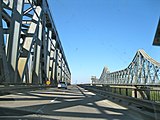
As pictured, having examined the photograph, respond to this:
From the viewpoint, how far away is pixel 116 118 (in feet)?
37.2

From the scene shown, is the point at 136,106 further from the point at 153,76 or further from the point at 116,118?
the point at 153,76

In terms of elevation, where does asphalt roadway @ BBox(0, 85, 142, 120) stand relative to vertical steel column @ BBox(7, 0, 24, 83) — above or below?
below

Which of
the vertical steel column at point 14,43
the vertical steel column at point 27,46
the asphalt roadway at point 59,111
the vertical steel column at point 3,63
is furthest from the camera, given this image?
the vertical steel column at point 27,46

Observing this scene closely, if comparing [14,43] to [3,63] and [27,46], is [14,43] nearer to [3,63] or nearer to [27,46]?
[3,63]

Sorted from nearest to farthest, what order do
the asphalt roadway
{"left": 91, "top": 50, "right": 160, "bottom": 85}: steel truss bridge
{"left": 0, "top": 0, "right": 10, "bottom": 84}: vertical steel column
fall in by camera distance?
the asphalt roadway < {"left": 0, "top": 0, "right": 10, "bottom": 84}: vertical steel column < {"left": 91, "top": 50, "right": 160, "bottom": 85}: steel truss bridge

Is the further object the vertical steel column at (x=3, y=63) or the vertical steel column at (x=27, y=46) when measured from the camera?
the vertical steel column at (x=27, y=46)

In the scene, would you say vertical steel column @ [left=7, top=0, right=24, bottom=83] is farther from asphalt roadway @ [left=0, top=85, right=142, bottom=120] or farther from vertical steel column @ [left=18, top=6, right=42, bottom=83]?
vertical steel column @ [left=18, top=6, right=42, bottom=83]

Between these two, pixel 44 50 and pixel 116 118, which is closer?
pixel 116 118

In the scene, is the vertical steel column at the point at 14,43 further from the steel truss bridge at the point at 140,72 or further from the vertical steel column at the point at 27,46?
the steel truss bridge at the point at 140,72

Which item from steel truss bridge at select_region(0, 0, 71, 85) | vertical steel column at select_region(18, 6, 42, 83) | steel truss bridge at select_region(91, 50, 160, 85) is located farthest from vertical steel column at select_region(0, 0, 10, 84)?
steel truss bridge at select_region(91, 50, 160, 85)

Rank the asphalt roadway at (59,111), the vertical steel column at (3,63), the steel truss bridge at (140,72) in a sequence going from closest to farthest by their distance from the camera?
the asphalt roadway at (59,111) → the vertical steel column at (3,63) → the steel truss bridge at (140,72)

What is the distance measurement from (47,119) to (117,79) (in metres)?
100

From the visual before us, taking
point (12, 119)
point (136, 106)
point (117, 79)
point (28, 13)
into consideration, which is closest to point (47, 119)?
point (12, 119)

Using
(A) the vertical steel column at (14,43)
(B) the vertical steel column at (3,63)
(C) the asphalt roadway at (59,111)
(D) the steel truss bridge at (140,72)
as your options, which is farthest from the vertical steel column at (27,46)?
(D) the steel truss bridge at (140,72)
